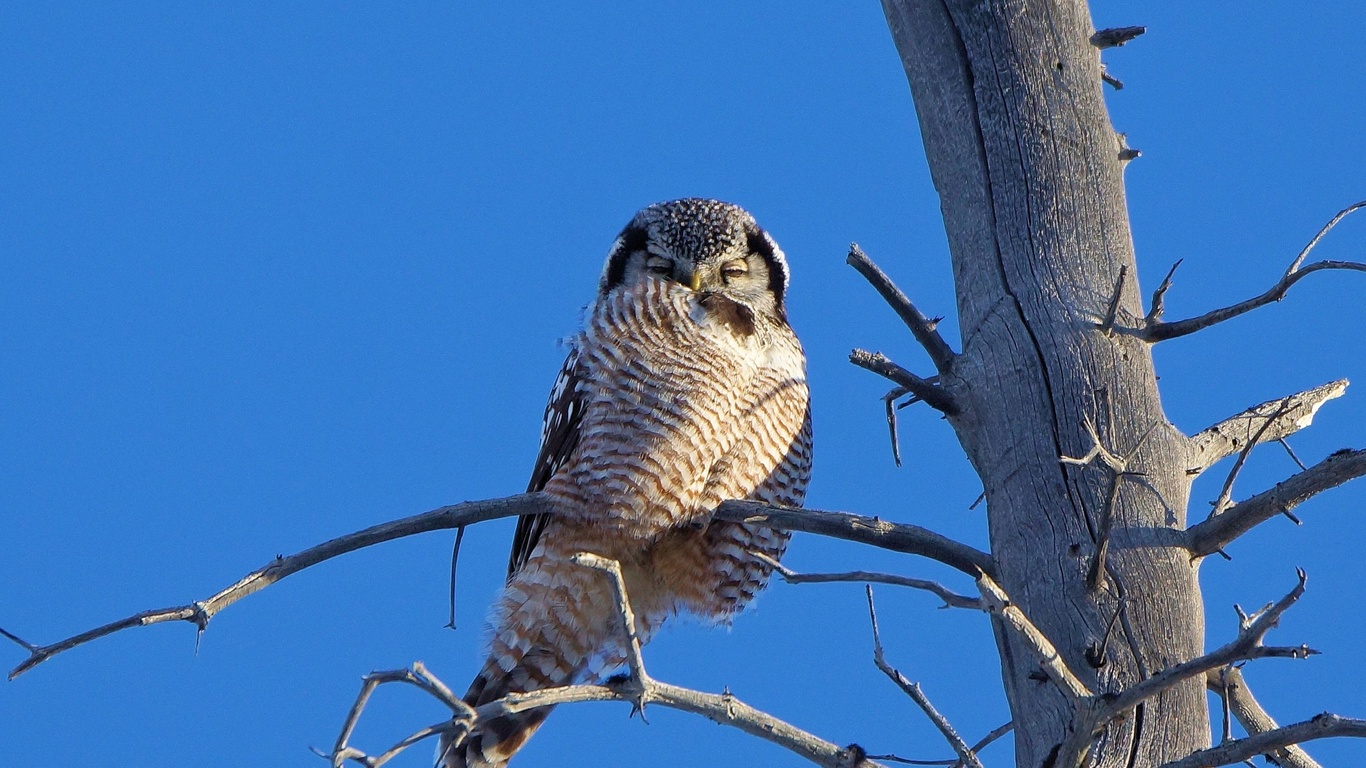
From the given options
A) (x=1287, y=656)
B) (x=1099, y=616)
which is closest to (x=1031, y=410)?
(x=1099, y=616)

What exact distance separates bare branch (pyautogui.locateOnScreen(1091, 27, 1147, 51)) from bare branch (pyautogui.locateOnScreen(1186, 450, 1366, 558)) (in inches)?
51.4

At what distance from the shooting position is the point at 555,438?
434 cm

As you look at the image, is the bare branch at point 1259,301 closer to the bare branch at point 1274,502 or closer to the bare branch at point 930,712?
the bare branch at point 1274,502

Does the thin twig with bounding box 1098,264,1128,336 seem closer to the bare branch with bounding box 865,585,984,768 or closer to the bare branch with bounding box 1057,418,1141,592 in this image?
the bare branch with bounding box 1057,418,1141,592

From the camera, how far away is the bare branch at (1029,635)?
2.17 metres

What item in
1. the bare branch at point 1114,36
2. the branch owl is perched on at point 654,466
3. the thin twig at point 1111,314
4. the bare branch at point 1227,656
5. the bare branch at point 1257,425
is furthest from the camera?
the branch owl is perched on at point 654,466

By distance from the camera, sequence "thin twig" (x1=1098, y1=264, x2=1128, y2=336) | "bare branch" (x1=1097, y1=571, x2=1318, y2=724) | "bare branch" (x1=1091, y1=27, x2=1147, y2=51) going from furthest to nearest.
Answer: "bare branch" (x1=1091, y1=27, x2=1147, y2=51), "thin twig" (x1=1098, y1=264, x2=1128, y2=336), "bare branch" (x1=1097, y1=571, x2=1318, y2=724)

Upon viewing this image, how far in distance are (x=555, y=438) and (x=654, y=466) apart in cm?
43

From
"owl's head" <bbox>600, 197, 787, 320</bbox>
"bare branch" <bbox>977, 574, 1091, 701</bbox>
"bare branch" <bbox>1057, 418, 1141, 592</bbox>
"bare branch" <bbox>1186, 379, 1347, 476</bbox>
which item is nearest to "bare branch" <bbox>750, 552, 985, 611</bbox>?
"bare branch" <bbox>977, 574, 1091, 701</bbox>

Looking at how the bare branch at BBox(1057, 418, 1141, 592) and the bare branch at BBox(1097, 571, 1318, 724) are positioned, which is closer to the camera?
the bare branch at BBox(1097, 571, 1318, 724)

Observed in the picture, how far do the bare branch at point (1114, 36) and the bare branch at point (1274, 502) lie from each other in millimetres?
1305

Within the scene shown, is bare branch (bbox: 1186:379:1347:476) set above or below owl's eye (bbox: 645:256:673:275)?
below

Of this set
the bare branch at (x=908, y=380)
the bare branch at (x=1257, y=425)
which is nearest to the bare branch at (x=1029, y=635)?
the bare branch at (x=908, y=380)

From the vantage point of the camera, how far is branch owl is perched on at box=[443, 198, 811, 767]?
4.12 metres
